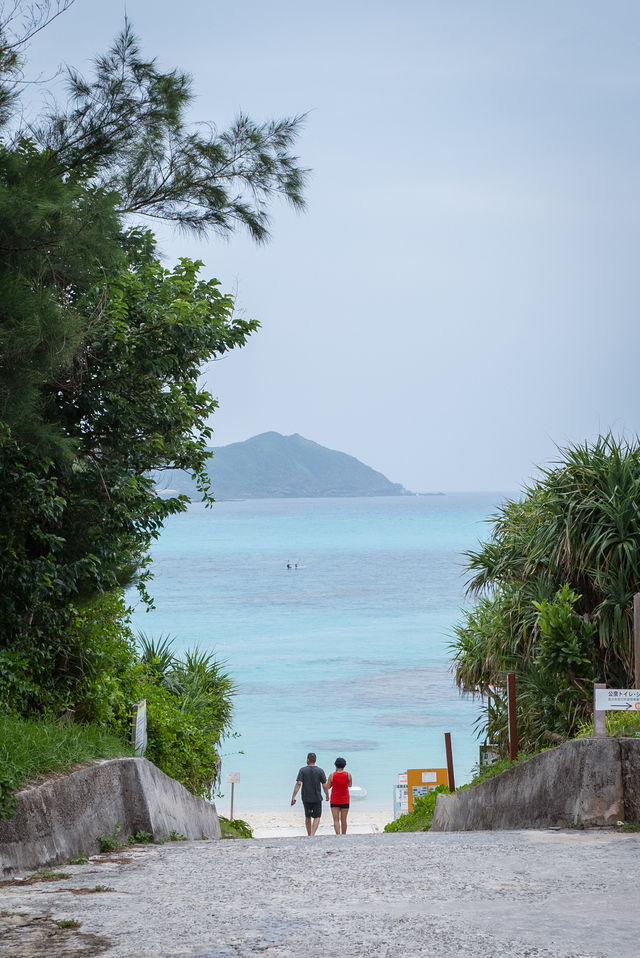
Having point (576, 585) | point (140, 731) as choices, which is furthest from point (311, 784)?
point (140, 731)

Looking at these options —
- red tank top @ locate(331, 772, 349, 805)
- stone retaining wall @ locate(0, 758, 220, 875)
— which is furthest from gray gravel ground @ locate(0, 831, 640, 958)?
red tank top @ locate(331, 772, 349, 805)

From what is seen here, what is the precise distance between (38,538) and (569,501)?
5703mm

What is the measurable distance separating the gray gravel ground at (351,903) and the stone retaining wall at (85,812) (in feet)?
0.80

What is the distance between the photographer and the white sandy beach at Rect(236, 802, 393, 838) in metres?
23.6

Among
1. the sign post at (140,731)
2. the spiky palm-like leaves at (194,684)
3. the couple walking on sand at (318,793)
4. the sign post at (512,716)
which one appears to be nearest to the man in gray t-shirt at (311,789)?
the couple walking on sand at (318,793)

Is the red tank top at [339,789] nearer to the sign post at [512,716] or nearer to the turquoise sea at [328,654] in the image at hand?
the sign post at [512,716]

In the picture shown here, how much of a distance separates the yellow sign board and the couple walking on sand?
14.4ft

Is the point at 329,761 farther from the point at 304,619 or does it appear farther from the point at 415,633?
the point at 304,619

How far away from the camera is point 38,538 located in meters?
7.88

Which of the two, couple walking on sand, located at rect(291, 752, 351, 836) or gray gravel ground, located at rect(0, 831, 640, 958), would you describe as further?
couple walking on sand, located at rect(291, 752, 351, 836)

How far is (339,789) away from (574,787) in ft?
29.2

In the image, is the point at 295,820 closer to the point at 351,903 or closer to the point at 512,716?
the point at 512,716

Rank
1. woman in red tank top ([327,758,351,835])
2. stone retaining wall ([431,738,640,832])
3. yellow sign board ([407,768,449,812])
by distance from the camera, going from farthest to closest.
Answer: yellow sign board ([407,768,449,812]) < woman in red tank top ([327,758,351,835]) < stone retaining wall ([431,738,640,832])

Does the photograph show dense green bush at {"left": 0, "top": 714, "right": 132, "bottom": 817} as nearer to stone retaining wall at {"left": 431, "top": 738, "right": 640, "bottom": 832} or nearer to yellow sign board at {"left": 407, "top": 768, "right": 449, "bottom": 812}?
stone retaining wall at {"left": 431, "top": 738, "right": 640, "bottom": 832}
